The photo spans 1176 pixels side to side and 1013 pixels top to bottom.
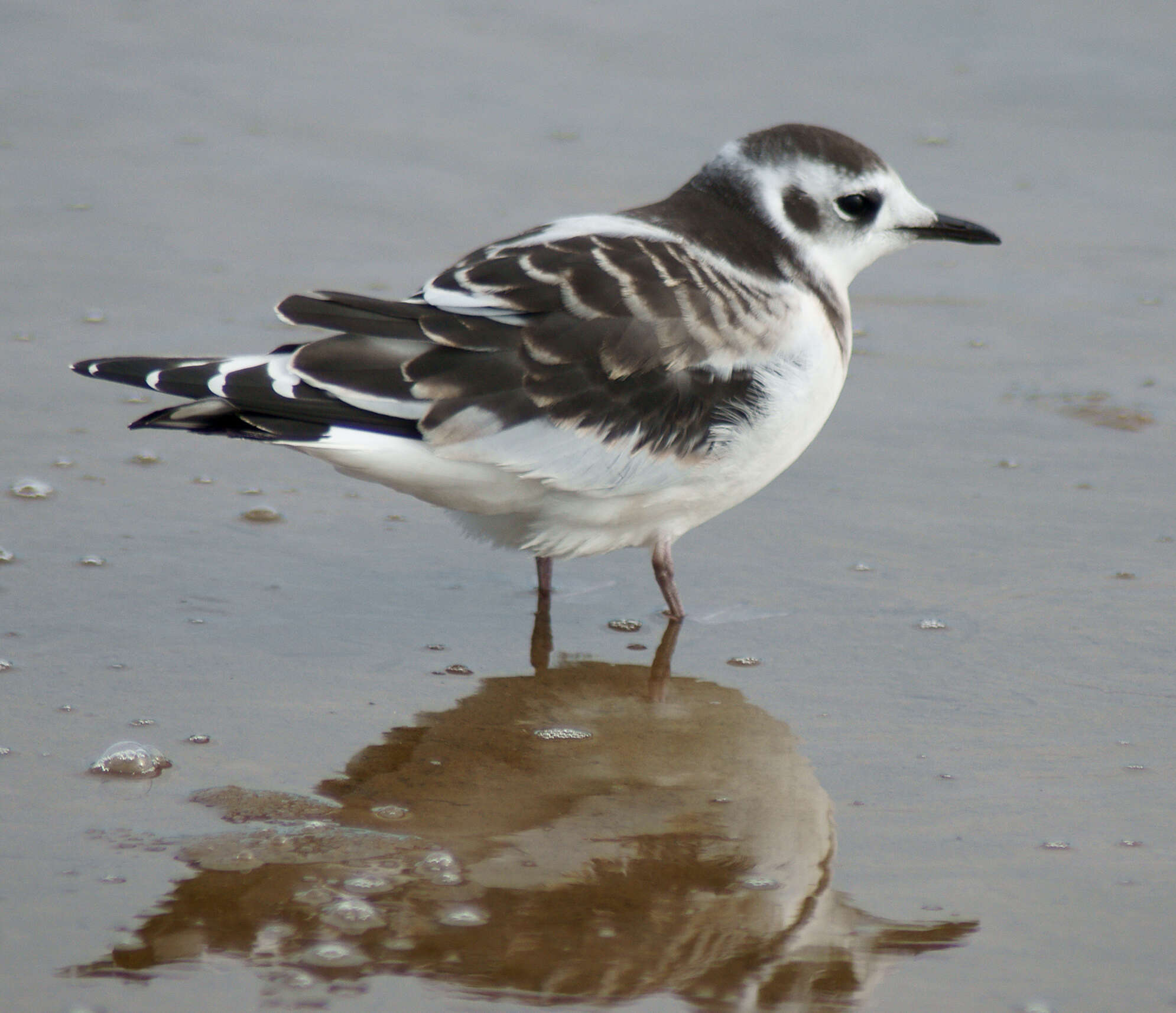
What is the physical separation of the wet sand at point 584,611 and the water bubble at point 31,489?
6 cm

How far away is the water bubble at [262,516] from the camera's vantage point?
16.5 feet

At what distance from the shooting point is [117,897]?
310 cm

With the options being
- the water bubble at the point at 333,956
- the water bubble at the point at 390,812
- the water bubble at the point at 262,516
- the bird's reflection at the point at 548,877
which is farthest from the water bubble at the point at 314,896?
the water bubble at the point at 262,516

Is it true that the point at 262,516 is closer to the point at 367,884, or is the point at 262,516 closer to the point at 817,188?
the point at 817,188

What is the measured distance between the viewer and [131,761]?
3592 millimetres

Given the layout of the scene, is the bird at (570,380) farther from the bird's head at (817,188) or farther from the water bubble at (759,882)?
the water bubble at (759,882)

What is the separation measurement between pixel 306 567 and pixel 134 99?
182 inches

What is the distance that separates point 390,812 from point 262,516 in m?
1.77

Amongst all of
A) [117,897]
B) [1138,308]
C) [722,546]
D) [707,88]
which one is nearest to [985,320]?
[1138,308]

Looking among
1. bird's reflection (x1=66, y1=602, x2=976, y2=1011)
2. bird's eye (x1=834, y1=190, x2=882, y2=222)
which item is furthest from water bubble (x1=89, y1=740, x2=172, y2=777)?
bird's eye (x1=834, y1=190, x2=882, y2=222)

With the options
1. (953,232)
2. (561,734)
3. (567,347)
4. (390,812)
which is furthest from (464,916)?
(953,232)

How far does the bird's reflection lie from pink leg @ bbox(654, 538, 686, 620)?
59 cm

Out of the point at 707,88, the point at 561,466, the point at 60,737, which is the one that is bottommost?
the point at 60,737

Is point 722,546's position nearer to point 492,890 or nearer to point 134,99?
point 492,890
